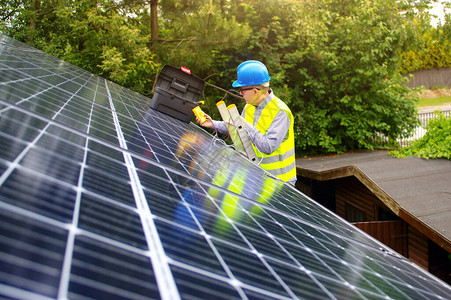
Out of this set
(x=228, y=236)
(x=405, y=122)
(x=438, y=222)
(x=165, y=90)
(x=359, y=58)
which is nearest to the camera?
(x=228, y=236)

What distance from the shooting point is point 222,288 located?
4.00ft

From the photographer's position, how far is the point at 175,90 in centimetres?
678

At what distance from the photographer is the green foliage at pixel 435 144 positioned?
930 centimetres

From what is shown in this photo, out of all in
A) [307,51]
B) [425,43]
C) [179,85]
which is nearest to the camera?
[179,85]

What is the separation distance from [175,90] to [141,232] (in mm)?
5637

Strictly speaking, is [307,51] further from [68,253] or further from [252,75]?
[68,253]

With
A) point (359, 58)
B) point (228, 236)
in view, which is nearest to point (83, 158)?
point (228, 236)

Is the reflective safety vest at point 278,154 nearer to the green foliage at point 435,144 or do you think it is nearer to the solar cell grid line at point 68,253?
the solar cell grid line at point 68,253

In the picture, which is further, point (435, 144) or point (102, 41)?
point (102, 41)

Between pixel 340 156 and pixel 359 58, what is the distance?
4324 mm

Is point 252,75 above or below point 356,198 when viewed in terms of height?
above

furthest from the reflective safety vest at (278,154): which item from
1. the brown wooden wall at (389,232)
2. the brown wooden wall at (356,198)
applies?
the brown wooden wall at (356,198)

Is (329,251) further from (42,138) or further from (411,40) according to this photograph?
(411,40)

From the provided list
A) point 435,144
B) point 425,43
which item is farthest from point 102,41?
point 425,43
